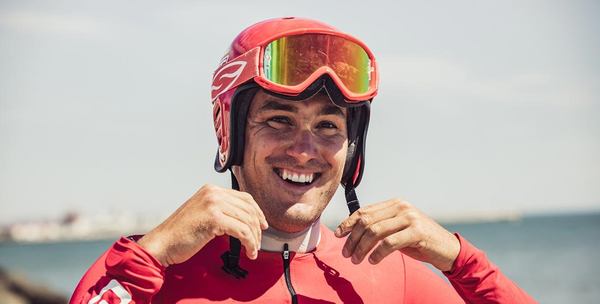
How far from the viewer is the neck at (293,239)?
136 inches

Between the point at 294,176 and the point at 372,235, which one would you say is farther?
the point at 294,176

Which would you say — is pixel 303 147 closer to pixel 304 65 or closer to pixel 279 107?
pixel 279 107

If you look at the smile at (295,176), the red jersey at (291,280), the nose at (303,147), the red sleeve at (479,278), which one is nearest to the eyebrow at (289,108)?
the nose at (303,147)

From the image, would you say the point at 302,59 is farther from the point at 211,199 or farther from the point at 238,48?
the point at 211,199

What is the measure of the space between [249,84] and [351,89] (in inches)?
16.5

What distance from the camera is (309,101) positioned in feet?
10.9

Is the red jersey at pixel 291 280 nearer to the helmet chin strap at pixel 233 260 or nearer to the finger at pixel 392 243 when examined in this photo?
the helmet chin strap at pixel 233 260

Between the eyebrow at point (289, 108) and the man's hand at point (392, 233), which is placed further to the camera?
the eyebrow at point (289, 108)

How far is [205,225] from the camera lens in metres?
2.88

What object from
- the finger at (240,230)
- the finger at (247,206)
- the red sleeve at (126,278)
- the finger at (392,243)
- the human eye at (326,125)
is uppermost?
the human eye at (326,125)

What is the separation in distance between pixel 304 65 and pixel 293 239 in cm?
74

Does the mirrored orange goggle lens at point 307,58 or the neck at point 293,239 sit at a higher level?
the mirrored orange goggle lens at point 307,58

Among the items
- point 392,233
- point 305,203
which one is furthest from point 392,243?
point 305,203

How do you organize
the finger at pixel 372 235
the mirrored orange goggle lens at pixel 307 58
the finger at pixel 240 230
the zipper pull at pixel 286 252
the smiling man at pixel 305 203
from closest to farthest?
the finger at pixel 240 230, the finger at pixel 372 235, the smiling man at pixel 305 203, the mirrored orange goggle lens at pixel 307 58, the zipper pull at pixel 286 252
